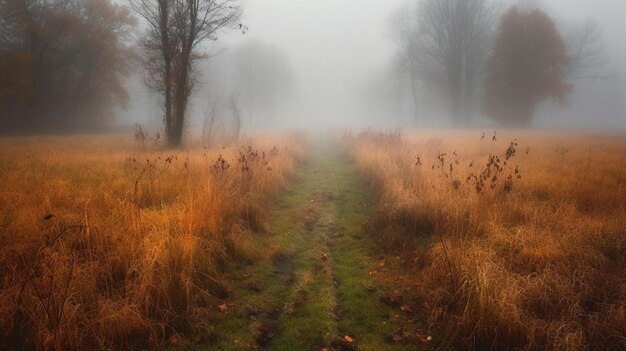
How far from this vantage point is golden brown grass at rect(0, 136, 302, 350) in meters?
3.73

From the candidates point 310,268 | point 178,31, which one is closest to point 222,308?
point 310,268

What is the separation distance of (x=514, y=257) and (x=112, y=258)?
19.3 feet

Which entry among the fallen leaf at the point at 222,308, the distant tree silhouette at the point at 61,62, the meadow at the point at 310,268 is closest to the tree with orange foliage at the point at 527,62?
the meadow at the point at 310,268

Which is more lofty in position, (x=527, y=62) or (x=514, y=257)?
(x=527, y=62)

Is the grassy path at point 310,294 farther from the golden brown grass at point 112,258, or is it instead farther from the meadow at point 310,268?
the golden brown grass at point 112,258

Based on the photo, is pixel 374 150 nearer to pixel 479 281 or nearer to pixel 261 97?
pixel 479 281

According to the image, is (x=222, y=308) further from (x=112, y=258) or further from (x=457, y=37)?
(x=457, y=37)

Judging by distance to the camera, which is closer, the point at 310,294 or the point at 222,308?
the point at 222,308

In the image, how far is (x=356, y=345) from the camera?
416 cm

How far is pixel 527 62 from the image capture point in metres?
34.3

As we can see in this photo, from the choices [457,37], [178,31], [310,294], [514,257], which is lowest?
[310,294]

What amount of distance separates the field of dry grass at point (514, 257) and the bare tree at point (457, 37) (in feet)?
103

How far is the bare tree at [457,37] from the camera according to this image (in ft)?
120

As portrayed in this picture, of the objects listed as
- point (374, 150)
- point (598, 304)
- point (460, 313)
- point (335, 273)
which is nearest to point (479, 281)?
point (460, 313)
